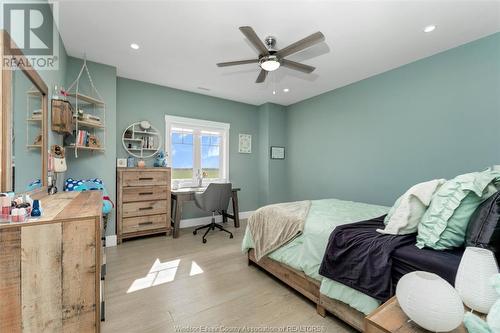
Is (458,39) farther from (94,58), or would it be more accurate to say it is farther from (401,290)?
(94,58)

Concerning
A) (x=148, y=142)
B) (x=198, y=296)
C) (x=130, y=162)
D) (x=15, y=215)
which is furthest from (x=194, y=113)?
(x=15, y=215)

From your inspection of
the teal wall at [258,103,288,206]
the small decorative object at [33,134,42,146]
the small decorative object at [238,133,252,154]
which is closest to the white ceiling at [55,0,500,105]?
the small decorative object at [33,134,42,146]

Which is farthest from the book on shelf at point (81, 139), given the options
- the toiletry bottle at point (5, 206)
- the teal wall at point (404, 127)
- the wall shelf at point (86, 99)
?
the teal wall at point (404, 127)

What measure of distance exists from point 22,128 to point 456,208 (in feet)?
8.98

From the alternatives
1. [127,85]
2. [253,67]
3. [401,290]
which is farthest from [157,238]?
[401,290]

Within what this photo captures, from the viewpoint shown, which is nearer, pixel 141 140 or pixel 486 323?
pixel 486 323

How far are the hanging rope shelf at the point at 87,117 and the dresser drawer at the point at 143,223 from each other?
1.14 meters

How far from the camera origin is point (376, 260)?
140 centimetres

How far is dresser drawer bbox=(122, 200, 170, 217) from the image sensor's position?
10.7 feet

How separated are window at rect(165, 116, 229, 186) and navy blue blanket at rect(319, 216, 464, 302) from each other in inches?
126

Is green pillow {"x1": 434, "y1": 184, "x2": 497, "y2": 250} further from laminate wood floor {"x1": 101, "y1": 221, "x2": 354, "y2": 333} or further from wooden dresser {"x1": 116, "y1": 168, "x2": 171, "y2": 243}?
wooden dresser {"x1": 116, "y1": 168, "x2": 171, "y2": 243}

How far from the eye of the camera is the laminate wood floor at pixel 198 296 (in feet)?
5.33

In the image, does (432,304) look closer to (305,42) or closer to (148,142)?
(305,42)

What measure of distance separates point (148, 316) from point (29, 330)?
96cm
